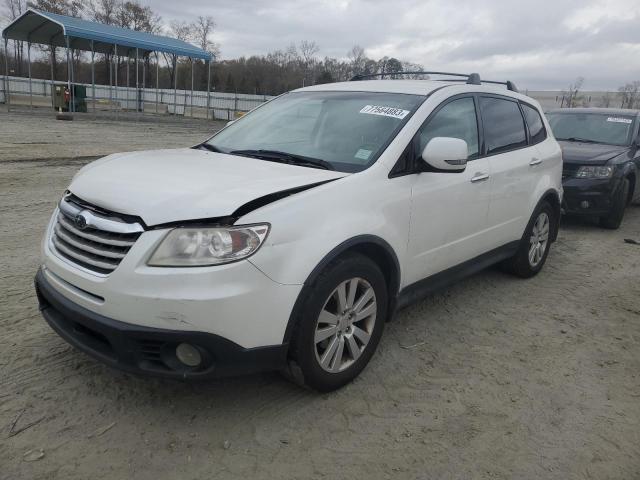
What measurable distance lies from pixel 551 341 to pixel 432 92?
202 cm

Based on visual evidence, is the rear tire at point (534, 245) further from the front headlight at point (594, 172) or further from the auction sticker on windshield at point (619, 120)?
the auction sticker on windshield at point (619, 120)

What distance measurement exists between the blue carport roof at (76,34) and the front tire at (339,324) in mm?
22358

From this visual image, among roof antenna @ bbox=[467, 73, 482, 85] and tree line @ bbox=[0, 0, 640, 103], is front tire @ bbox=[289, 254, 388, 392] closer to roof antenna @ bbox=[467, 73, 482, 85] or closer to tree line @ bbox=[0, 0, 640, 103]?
roof antenna @ bbox=[467, 73, 482, 85]

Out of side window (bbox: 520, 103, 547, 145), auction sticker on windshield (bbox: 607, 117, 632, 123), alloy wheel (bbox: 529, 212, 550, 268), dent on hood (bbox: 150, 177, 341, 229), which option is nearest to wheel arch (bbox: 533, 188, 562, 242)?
alloy wheel (bbox: 529, 212, 550, 268)

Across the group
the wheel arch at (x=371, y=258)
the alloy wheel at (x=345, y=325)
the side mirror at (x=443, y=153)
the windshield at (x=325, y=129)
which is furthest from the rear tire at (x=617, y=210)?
the alloy wheel at (x=345, y=325)

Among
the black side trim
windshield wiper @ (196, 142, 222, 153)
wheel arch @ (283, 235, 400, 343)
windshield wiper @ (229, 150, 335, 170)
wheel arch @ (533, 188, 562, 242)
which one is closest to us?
wheel arch @ (283, 235, 400, 343)

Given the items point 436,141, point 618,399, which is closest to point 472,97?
point 436,141

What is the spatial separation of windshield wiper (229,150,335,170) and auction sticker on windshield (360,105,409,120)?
629mm

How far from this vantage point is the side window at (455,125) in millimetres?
3586

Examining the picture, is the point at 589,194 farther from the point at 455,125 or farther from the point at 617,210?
the point at 455,125

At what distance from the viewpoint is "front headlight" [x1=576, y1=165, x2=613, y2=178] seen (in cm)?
739

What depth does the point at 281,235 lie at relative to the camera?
2553 mm

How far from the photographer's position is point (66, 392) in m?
2.91

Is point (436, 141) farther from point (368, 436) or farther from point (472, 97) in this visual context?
point (368, 436)
